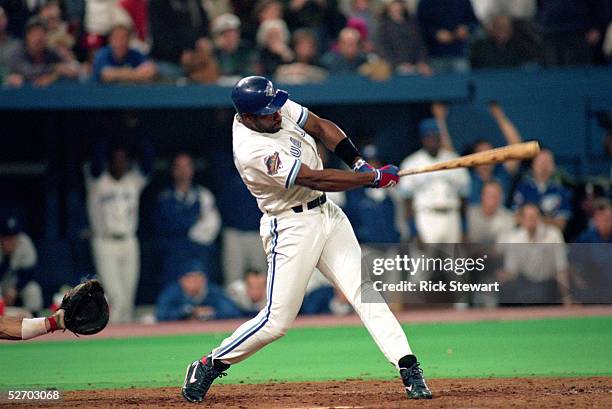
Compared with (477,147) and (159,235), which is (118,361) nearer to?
(159,235)

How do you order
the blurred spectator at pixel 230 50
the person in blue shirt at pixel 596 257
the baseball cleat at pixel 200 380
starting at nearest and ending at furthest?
the baseball cleat at pixel 200 380, the person in blue shirt at pixel 596 257, the blurred spectator at pixel 230 50

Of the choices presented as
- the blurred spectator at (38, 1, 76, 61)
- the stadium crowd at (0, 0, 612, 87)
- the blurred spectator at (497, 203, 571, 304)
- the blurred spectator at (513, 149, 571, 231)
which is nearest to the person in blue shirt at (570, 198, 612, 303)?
the blurred spectator at (497, 203, 571, 304)

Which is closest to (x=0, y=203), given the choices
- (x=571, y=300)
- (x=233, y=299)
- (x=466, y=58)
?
(x=233, y=299)

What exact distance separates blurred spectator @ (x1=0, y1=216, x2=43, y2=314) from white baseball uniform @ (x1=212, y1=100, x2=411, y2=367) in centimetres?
594

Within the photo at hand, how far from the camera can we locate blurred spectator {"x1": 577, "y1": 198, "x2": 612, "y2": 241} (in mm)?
11797

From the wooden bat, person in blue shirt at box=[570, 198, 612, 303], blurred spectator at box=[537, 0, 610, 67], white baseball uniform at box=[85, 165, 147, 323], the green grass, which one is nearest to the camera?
the wooden bat

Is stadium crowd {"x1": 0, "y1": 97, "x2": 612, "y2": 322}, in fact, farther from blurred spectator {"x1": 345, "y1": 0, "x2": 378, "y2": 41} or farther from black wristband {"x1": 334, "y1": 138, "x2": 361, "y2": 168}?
black wristband {"x1": 334, "y1": 138, "x2": 361, "y2": 168}

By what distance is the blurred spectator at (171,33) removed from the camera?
40.7 feet

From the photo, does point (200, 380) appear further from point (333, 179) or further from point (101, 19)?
point (101, 19)

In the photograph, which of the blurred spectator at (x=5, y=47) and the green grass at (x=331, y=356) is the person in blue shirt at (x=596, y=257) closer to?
the green grass at (x=331, y=356)

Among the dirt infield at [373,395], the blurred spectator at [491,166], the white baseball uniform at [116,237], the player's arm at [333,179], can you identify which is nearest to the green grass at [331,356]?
the dirt infield at [373,395]

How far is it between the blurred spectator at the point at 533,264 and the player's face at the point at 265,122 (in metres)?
5.34

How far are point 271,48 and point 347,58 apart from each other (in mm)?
941

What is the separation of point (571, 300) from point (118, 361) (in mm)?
5248
